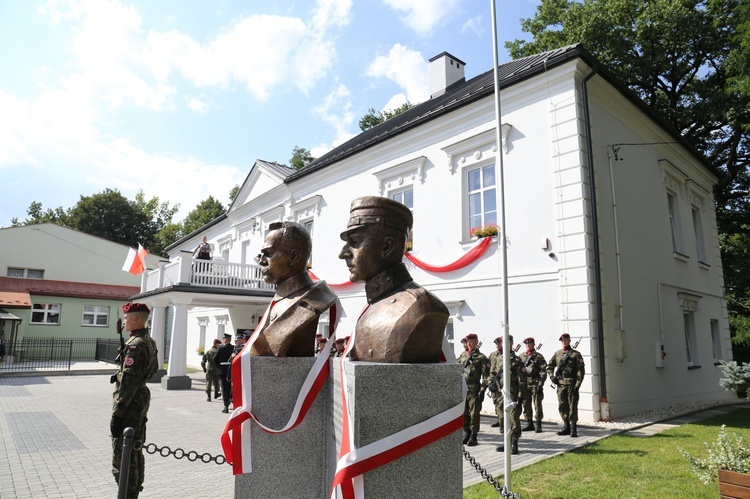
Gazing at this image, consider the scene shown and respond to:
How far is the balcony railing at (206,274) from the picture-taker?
17906 mm

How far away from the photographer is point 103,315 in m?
33.5

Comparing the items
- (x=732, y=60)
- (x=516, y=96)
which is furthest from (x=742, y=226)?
(x=516, y=96)

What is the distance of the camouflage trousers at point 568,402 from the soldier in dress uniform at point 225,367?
24.3 feet

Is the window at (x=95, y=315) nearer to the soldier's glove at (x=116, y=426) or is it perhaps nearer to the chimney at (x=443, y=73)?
the chimney at (x=443, y=73)

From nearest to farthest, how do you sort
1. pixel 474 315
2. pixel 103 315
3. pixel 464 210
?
pixel 474 315 < pixel 464 210 < pixel 103 315

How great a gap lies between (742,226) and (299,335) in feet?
80.3

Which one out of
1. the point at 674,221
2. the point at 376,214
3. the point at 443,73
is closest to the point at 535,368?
the point at 376,214

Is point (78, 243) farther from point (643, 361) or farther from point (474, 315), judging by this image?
point (643, 361)

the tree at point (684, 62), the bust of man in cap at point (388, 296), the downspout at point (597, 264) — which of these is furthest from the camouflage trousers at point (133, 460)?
the tree at point (684, 62)

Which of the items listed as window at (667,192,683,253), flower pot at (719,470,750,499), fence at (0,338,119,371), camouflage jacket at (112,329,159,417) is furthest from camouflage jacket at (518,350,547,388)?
fence at (0,338,119,371)

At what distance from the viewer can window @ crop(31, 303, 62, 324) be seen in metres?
30.9

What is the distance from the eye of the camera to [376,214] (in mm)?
3426

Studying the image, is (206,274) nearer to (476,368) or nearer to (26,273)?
(476,368)

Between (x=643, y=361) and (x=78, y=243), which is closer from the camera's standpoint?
(x=643, y=361)
